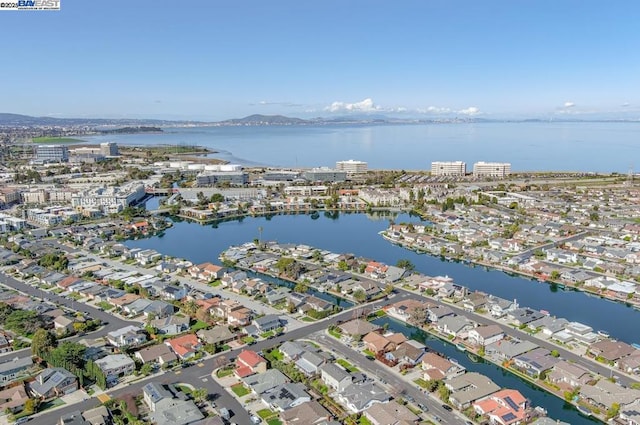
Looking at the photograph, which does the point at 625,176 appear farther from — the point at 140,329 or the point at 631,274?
the point at 140,329

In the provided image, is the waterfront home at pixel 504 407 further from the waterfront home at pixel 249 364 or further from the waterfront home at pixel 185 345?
the waterfront home at pixel 185 345

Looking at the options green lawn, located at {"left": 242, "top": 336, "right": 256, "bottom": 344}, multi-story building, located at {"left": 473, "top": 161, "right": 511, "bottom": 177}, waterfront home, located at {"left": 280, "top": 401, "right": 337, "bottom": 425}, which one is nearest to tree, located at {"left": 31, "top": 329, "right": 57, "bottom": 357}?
green lawn, located at {"left": 242, "top": 336, "right": 256, "bottom": 344}

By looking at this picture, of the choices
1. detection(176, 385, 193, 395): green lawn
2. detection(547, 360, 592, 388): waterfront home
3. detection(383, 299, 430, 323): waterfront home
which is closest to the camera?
detection(176, 385, 193, 395): green lawn

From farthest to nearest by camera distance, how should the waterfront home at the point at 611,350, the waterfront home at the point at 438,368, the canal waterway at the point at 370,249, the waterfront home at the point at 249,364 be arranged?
the canal waterway at the point at 370,249
the waterfront home at the point at 611,350
the waterfront home at the point at 249,364
the waterfront home at the point at 438,368

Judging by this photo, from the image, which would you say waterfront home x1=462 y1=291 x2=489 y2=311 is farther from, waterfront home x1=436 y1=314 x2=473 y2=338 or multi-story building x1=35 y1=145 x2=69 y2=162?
multi-story building x1=35 y1=145 x2=69 y2=162

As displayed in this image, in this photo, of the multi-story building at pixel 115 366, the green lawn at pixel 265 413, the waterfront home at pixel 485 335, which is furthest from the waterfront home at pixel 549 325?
the multi-story building at pixel 115 366

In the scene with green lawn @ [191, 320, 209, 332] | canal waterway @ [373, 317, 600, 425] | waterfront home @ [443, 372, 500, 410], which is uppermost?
waterfront home @ [443, 372, 500, 410]

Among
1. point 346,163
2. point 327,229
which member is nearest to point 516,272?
point 327,229
